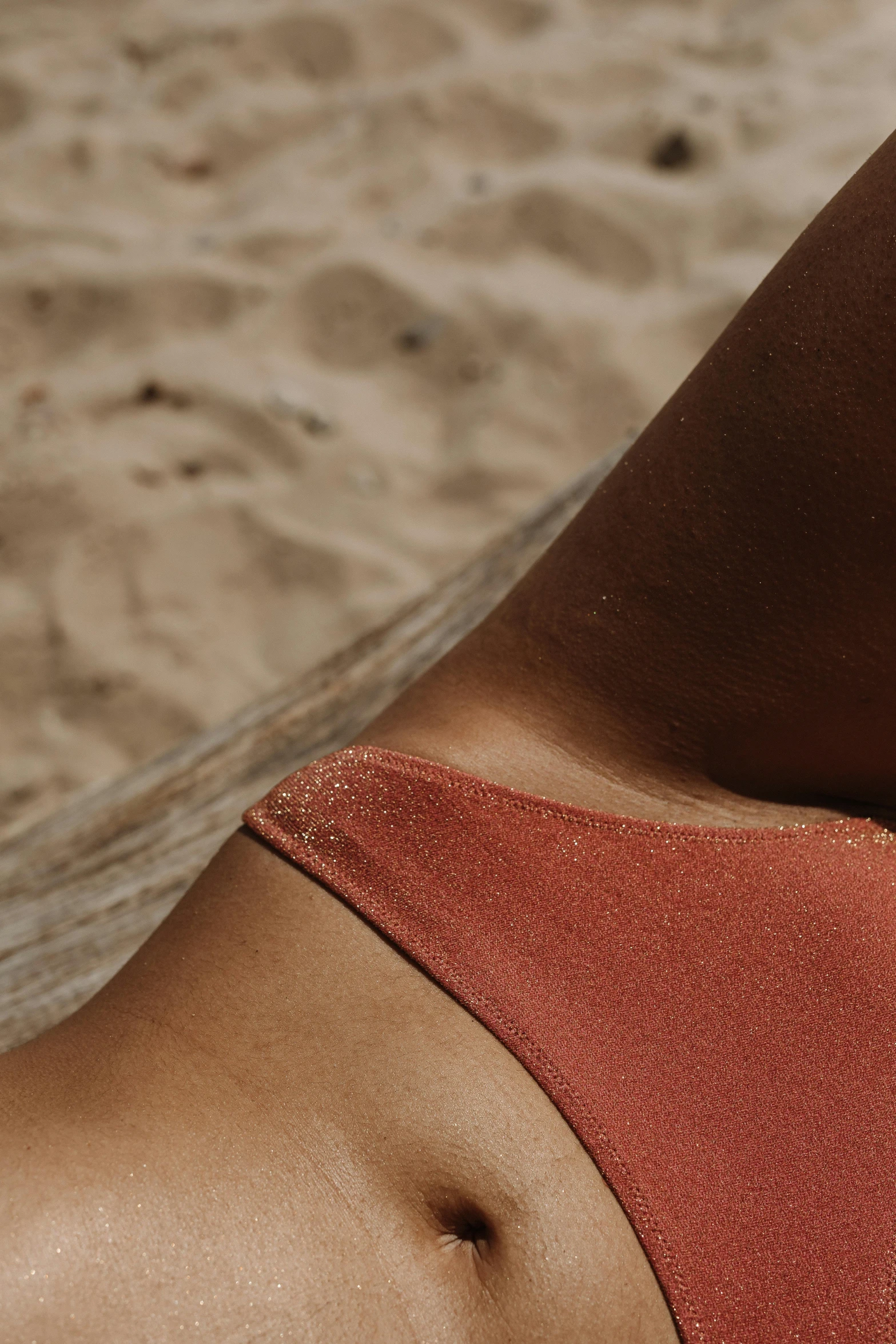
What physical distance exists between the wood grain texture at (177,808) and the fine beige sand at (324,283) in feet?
1.56

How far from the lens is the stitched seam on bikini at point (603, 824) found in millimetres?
910

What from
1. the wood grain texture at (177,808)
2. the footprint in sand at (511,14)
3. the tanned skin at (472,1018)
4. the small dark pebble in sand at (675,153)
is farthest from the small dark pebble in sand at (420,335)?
the tanned skin at (472,1018)

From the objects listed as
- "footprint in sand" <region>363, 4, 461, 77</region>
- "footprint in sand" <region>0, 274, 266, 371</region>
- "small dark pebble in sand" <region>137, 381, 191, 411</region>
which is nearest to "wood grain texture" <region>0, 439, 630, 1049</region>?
"small dark pebble in sand" <region>137, 381, 191, 411</region>

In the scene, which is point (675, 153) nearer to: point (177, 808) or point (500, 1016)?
point (177, 808)

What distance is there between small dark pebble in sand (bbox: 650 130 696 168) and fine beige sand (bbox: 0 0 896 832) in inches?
0.4

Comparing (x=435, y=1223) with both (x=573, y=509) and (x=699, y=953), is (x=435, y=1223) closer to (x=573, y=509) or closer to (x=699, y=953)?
(x=699, y=953)

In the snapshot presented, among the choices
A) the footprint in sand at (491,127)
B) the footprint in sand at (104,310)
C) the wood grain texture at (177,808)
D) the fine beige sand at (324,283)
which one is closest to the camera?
the wood grain texture at (177,808)

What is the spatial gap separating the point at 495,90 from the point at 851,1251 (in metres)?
2.98

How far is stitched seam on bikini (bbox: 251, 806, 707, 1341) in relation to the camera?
775 millimetres

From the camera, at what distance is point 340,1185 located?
789 mm

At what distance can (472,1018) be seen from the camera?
845 millimetres

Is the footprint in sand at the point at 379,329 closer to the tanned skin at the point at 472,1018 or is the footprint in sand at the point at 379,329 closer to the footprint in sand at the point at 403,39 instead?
the footprint in sand at the point at 403,39

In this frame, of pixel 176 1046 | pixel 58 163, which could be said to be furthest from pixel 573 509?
pixel 58 163

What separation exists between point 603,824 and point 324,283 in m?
2.10
